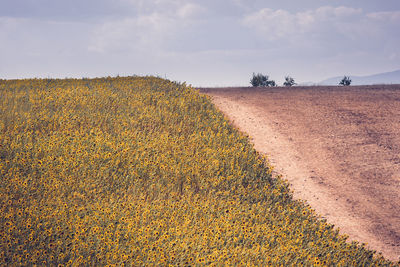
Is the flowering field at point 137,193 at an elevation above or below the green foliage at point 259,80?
below

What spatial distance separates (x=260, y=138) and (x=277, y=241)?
291 inches

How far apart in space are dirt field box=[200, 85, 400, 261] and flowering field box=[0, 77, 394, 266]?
131 cm

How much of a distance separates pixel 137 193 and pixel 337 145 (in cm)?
891

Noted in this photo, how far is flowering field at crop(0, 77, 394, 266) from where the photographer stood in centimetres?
522

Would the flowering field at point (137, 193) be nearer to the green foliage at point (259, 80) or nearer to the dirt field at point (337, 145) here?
the dirt field at point (337, 145)

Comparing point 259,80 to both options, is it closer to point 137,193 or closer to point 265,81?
point 265,81

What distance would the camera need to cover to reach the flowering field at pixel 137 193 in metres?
5.22

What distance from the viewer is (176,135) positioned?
10.6m

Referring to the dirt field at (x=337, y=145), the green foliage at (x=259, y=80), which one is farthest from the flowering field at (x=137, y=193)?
the green foliage at (x=259, y=80)

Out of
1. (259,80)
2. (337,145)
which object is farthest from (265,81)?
(337,145)

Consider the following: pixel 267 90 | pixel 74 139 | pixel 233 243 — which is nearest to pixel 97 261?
pixel 233 243

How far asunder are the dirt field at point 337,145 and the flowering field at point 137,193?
1.31m

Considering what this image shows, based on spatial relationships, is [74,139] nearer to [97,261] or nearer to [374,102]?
[97,261]

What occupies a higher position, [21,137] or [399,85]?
[399,85]
